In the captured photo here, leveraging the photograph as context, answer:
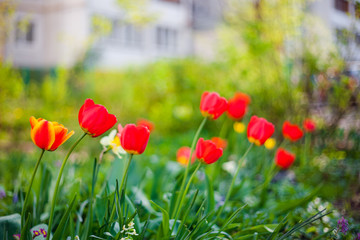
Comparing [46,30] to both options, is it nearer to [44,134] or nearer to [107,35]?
[107,35]

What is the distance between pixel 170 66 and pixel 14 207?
465 centimetres

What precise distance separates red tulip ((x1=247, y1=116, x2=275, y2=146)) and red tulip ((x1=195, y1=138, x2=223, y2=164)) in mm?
193

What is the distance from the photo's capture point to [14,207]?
1.42 m

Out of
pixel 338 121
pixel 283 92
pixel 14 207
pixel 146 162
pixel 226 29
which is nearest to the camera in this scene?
pixel 14 207

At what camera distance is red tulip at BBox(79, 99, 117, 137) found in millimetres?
915

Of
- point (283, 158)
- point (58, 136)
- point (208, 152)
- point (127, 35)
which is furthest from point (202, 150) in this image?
point (127, 35)

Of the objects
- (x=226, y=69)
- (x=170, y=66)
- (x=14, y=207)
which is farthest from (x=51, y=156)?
(x=170, y=66)

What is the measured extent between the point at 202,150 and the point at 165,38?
15.1 m

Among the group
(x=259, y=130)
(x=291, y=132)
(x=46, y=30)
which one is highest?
(x=46, y=30)

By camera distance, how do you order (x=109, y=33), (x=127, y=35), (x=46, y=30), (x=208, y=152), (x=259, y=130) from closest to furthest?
1. (x=208, y=152)
2. (x=259, y=130)
3. (x=109, y=33)
4. (x=46, y=30)
5. (x=127, y=35)

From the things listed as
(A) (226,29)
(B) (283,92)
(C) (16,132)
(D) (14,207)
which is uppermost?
(A) (226,29)

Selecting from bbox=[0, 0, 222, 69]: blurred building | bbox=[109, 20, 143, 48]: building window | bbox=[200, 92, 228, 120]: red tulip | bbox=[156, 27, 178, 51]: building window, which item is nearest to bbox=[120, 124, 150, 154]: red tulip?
bbox=[200, 92, 228, 120]: red tulip

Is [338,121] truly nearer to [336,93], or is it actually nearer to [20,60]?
[336,93]

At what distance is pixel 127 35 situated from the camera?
14.4 meters
